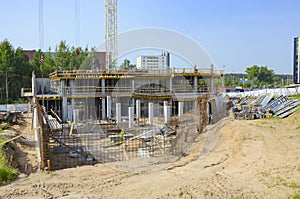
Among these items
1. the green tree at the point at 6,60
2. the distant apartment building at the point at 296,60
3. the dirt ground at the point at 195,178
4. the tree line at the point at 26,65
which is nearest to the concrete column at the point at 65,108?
the tree line at the point at 26,65

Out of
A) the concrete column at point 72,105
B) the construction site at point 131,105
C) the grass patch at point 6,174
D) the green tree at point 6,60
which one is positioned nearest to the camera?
the grass patch at point 6,174

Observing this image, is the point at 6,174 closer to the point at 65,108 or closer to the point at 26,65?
the point at 65,108

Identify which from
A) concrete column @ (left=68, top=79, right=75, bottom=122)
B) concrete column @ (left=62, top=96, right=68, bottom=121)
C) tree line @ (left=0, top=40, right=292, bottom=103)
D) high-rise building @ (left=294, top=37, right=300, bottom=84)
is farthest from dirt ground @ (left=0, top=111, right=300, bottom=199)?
high-rise building @ (left=294, top=37, right=300, bottom=84)

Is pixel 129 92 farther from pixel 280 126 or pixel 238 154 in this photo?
pixel 238 154

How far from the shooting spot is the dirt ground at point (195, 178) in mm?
6178

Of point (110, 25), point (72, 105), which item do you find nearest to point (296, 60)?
point (110, 25)

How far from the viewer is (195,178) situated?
7.14 m

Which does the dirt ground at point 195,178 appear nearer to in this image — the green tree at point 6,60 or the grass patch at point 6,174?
the grass patch at point 6,174

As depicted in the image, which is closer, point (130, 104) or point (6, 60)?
point (130, 104)

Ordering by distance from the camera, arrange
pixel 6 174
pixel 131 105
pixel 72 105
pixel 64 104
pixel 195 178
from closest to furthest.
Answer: pixel 6 174 → pixel 195 178 → pixel 72 105 → pixel 64 104 → pixel 131 105

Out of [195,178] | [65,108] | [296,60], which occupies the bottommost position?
[195,178]

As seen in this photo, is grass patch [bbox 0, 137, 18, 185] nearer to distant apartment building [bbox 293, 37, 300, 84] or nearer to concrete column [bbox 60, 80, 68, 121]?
concrete column [bbox 60, 80, 68, 121]

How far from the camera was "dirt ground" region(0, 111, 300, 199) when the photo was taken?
618 cm

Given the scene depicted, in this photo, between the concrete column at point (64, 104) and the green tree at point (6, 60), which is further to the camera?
the green tree at point (6, 60)
